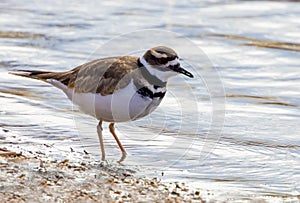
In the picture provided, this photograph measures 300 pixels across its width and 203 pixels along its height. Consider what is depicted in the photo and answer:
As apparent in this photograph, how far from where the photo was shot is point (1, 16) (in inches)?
509

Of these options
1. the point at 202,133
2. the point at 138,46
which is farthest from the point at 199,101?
the point at 138,46

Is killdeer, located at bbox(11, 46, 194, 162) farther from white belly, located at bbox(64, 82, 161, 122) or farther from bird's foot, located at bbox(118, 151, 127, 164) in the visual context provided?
bird's foot, located at bbox(118, 151, 127, 164)

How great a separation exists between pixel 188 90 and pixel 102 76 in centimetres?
292

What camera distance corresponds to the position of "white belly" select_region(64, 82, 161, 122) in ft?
20.7

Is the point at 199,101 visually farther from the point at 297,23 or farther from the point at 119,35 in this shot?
the point at 297,23

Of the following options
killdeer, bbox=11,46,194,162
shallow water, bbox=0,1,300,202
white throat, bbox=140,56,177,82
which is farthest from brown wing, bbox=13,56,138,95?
shallow water, bbox=0,1,300,202

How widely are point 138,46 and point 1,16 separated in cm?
292

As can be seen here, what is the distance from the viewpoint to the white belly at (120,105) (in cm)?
632

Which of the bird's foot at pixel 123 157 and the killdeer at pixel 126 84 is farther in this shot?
the bird's foot at pixel 123 157

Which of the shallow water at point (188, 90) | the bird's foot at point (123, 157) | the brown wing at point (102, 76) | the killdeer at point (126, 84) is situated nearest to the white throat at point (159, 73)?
the killdeer at point (126, 84)

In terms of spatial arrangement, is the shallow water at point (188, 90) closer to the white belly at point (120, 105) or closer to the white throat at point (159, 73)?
the white belly at point (120, 105)

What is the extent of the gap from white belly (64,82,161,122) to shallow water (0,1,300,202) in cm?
50

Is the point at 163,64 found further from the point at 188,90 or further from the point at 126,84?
the point at 188,90

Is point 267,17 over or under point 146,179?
over
